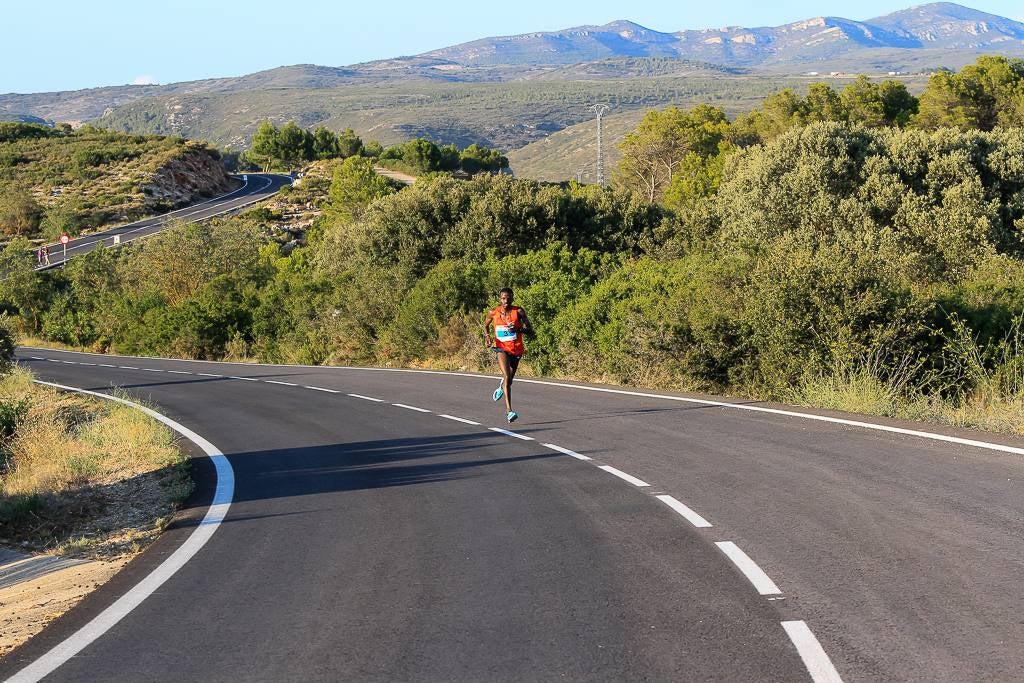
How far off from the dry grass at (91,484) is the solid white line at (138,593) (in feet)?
1.47

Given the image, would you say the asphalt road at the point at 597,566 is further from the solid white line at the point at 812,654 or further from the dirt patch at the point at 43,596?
the dirt patch at the point at 43,596

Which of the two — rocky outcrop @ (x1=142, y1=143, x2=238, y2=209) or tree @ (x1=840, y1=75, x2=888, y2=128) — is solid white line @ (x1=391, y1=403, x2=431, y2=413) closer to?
tree @ (x1=840, y1=75, x2=888, y2=128)

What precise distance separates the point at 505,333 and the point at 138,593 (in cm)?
983

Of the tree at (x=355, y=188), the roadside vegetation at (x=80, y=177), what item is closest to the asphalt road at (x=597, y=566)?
the tree at (x=355, y=188)

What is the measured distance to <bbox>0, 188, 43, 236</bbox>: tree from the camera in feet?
279

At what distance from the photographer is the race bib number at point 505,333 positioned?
16.5 meters

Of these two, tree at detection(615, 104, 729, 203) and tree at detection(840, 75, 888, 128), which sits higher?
tree at detection(840, 75, 888, 128)

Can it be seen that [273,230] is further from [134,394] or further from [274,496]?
[274,496]

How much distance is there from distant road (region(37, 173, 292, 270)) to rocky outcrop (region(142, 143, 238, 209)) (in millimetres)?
1967

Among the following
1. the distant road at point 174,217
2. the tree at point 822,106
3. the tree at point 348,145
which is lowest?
the distant road at point 174,217

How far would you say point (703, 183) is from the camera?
202 ft

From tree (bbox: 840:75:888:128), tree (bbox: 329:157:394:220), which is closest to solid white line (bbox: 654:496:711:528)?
tree (bbox: 840:75:888:128)

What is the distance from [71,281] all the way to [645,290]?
41.6 meters

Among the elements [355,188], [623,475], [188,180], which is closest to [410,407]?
[623,475]
